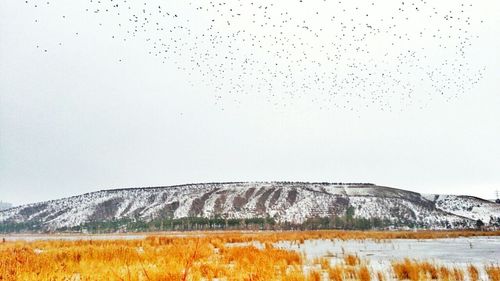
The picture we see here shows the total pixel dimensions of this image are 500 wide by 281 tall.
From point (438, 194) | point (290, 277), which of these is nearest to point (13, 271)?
point (290, 277)

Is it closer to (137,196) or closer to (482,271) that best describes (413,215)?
(137,196)

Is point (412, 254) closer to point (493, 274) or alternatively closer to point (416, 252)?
point (416, 252)

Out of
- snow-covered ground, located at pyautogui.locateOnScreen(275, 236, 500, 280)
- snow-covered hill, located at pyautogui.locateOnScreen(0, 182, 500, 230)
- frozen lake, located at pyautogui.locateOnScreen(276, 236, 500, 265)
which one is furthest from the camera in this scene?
snow-covered hill, located at pyautogui.locateOnScreen(0, 182, 500, 230)

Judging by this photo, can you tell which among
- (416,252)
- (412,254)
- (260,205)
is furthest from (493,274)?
(260,205)

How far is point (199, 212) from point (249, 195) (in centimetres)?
2446

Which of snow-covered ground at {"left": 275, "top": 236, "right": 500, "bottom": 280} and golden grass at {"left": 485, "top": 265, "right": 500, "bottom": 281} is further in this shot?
snow-covered ground at {"left": 275, "top": 236, "right": 500, "bottom": 280}

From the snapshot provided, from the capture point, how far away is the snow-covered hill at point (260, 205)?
447 feet

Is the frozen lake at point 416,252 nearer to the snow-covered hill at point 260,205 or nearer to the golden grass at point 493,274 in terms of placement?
the golden grass at point 493,274

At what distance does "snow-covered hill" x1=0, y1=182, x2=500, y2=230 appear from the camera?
136m

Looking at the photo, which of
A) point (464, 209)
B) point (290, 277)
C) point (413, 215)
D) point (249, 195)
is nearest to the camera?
point (290, 277)

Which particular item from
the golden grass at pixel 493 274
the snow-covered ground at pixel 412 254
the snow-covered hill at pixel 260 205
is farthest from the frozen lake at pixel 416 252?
the snow-covered hill at pixel 260 205

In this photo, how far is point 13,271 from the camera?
11.2m

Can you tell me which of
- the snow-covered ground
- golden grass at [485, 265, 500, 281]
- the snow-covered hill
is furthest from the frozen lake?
the snow-covered hill

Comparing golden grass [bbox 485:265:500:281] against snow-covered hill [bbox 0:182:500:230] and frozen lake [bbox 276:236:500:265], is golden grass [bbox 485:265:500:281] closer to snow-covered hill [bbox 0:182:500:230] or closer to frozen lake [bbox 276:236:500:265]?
frozen lake [bbox 276:236:500:265]
